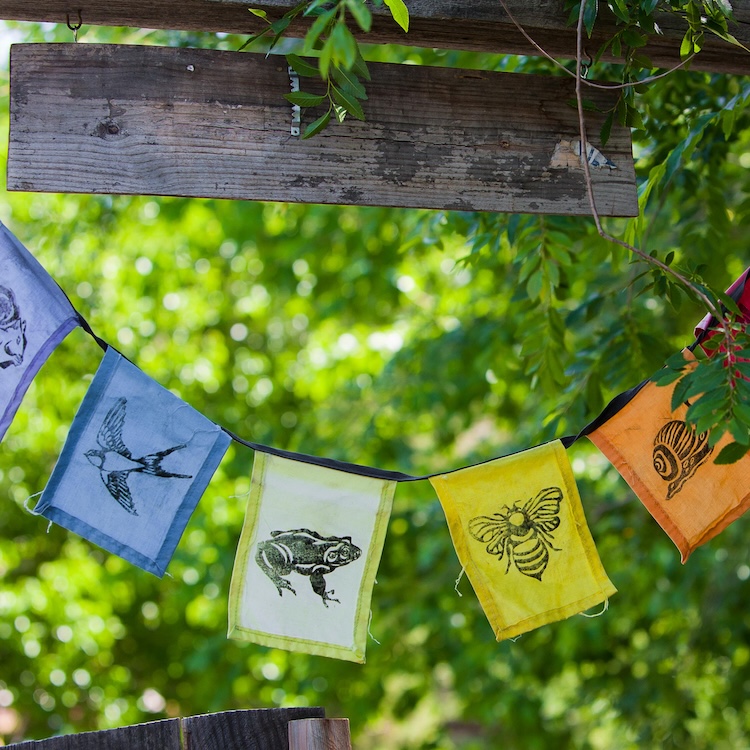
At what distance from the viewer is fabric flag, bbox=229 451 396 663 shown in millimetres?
1578

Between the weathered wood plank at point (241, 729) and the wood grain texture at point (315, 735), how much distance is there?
15mm

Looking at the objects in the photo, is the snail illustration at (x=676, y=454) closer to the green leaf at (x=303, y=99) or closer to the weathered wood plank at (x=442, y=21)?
the weathered wood plank at (x=442, y=21)

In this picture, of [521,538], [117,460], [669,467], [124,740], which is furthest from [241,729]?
[669,467]

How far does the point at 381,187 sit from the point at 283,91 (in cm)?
22

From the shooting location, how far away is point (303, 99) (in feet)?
4.53

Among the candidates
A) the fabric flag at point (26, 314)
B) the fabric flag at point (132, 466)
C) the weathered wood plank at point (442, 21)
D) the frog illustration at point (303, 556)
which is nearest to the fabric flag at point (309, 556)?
the frog illustration at point (303, 556)

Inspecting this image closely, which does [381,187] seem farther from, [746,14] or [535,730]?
[535,730]

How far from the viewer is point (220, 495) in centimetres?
495

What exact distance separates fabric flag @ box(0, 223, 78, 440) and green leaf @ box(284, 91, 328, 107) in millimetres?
488

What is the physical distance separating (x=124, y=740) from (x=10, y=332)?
0.66m

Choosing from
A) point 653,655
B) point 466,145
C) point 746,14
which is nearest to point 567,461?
point 466,145

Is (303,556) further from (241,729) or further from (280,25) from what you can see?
(280,25)

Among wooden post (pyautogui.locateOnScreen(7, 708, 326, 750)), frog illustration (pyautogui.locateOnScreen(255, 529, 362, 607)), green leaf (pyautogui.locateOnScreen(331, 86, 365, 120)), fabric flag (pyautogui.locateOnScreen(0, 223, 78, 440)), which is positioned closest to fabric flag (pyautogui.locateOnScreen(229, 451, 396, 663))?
frog illustration (pyautogui.locateOnScreen(255, 529, 362, 607))

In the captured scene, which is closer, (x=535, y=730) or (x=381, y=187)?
(x=381, y=187)
